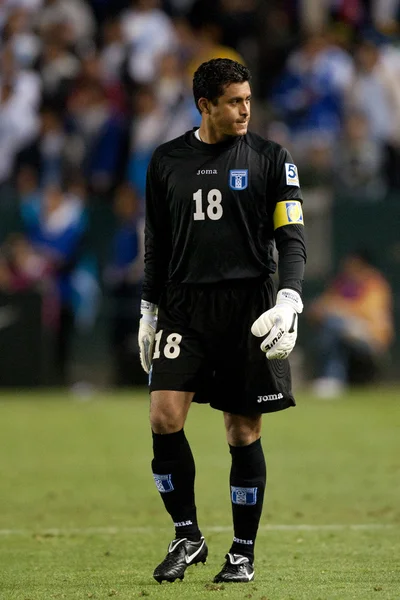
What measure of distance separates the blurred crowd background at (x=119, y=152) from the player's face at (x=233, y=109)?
9.97 metres

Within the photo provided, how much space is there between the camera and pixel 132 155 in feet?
54.9

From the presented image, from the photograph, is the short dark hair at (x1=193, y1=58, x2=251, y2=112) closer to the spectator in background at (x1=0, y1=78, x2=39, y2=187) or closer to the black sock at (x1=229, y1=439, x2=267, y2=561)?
the black sock at (x1=229, y1=439, x2=267, y2=561)

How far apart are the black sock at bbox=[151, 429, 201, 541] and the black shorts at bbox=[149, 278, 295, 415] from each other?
0.24 metres

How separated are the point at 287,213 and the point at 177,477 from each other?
130 centimetres

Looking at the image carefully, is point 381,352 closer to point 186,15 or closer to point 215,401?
point 186,15

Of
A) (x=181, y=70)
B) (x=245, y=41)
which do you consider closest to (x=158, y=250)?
(x=181, y=70)

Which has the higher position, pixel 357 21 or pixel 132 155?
pixel 357 21

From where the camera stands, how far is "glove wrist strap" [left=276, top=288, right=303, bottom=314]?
5758mm

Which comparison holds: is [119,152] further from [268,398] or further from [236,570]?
[236,570]

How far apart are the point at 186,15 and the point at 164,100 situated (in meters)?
2.61

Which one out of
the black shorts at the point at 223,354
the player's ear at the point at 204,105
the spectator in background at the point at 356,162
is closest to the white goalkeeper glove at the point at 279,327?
the black shorts at the point at 223,354

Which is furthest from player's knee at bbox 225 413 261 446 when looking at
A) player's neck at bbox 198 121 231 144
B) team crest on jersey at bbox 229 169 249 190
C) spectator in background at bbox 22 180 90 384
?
spectator in background at bbox 22 180 90 384

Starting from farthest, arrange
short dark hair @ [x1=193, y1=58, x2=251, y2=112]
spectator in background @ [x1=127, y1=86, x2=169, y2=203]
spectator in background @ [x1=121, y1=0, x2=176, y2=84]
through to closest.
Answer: spectator in background @ [x1=121, y1=0, x2=176, y2=84]
spectator in background @ [x1=127, y1=86, x2=169, y2=203]
short dark hair @ [x1=193, y1=58, x2=251, y2=112]

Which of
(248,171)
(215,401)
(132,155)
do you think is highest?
(132,155)
